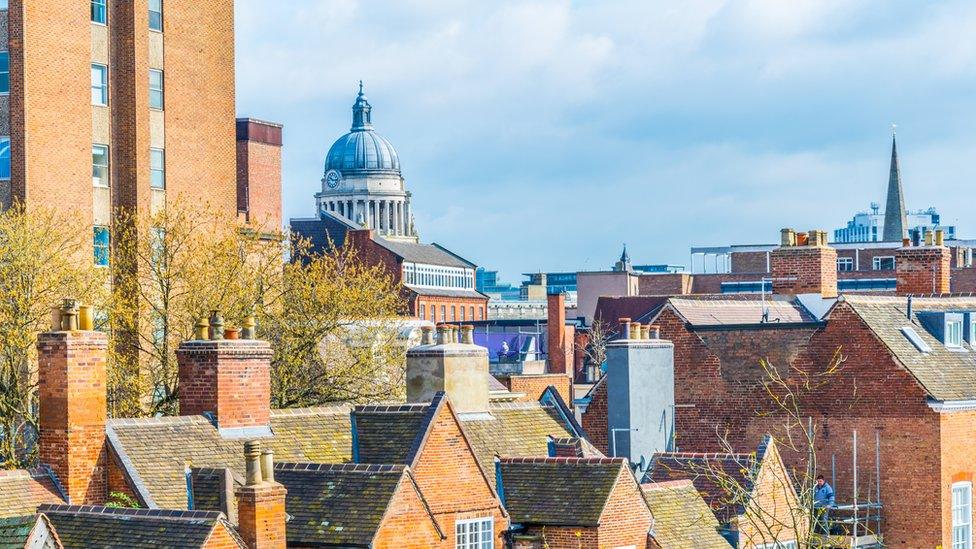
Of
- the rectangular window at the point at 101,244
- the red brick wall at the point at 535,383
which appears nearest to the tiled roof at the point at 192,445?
the red brick wall at the point at 535,383

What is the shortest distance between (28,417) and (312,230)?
10706 centimetres

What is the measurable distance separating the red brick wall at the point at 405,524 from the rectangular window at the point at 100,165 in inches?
1832

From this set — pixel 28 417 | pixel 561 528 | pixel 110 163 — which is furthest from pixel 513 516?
pixel 110 163

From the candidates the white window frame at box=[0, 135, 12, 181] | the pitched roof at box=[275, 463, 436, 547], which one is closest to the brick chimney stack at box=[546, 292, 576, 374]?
the white window frame at box=[0, 135, 12, 181]

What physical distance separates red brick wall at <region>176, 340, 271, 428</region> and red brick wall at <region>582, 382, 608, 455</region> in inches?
568

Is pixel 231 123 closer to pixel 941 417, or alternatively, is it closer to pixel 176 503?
pixel 941 417

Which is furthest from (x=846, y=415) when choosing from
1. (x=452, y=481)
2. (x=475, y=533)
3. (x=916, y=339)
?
(x=452, y=481)

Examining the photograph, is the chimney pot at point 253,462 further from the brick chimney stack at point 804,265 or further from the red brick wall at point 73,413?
the brick chimney stack at point 804,265

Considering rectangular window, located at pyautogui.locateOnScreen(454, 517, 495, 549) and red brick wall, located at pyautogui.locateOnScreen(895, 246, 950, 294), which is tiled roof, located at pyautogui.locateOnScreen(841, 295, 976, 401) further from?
rectangular window, located at pyautogui.locateOnScreen(454, 517, 495, 549)

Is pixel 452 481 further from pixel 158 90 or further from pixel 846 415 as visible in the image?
pixel 158 90

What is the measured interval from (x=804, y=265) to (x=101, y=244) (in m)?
30.9

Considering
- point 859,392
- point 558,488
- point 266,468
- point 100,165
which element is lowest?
point 558,488

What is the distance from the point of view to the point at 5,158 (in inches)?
2734

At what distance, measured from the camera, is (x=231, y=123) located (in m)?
79.3
